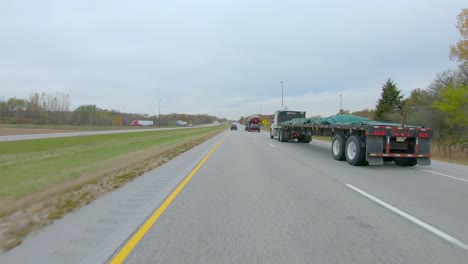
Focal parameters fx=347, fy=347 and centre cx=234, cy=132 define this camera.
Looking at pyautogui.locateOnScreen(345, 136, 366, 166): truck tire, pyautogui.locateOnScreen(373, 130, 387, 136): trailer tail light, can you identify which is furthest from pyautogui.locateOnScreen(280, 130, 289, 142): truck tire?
pyautogui.locateOnScreen(373, 130, 387, 136): trailer tail light

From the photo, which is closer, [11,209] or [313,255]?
[313,255]

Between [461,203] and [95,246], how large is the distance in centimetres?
694

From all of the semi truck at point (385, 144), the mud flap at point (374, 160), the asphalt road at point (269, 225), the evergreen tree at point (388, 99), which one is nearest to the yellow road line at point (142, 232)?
the asphalt road at point (269, 225)

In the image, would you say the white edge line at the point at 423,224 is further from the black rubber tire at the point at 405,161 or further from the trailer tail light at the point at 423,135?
the black rubber tire at the point at 405,161

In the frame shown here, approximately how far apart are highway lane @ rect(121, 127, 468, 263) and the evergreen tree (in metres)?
54.9

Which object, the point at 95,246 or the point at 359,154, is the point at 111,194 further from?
the point at 359,154

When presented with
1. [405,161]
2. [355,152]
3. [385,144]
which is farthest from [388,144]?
[405,161]

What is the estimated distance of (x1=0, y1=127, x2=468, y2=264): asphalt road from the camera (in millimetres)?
4121

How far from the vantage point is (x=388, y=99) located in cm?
6128

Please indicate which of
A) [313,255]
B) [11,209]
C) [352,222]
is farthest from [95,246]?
[352,222]

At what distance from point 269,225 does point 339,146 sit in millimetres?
10831

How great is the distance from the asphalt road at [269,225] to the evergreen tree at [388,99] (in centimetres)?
5540

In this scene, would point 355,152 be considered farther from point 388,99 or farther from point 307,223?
point 388,99

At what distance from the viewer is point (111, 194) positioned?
7.84 m
